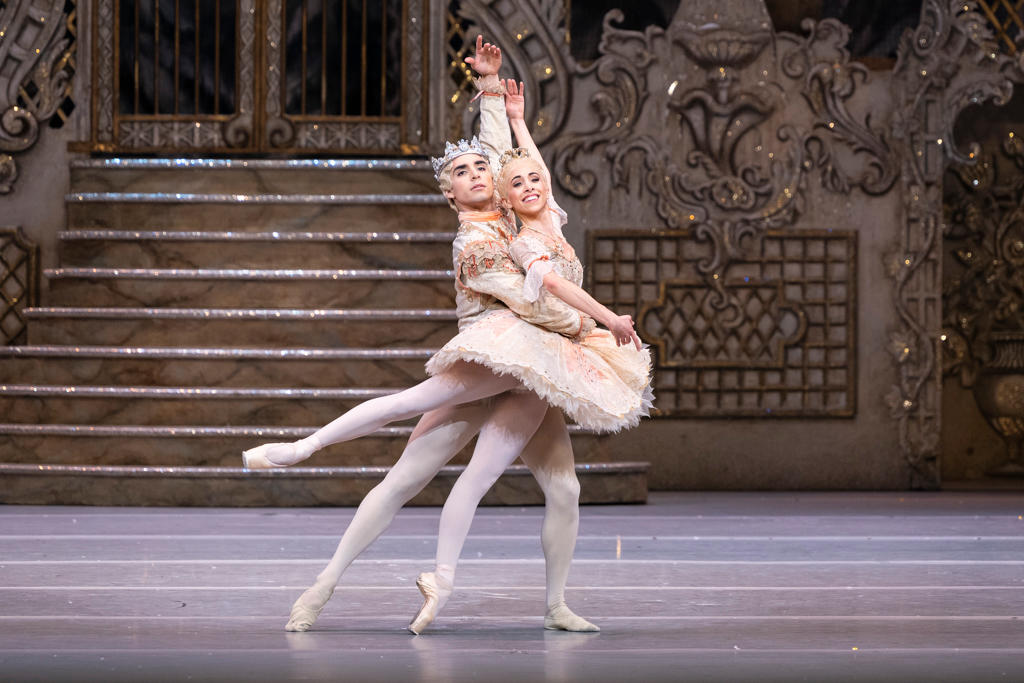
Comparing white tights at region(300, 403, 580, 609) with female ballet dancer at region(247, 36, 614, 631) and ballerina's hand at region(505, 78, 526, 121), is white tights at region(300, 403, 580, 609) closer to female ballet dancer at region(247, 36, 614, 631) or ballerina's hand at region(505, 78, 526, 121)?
female ballet dancer at region(247, 36, 614, 631)

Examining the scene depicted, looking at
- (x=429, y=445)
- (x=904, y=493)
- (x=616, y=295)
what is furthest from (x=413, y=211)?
(x=429, y=445)

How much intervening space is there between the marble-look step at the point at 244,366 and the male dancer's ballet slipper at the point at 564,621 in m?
3.57

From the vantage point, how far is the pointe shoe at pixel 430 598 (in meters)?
3.77

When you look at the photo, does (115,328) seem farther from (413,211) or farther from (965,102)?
(965,102)

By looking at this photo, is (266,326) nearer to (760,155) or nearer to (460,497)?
(760,155)

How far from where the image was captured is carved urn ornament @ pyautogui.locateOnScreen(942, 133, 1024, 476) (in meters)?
8.92

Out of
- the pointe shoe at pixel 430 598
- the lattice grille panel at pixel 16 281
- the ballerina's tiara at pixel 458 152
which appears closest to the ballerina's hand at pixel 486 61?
the ballerina's tiara at pixel 458 152

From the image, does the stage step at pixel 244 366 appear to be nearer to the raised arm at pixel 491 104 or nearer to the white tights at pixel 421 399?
the raised arm at pixel 491 104

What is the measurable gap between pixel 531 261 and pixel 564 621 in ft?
2.97

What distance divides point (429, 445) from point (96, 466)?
3.59 meters

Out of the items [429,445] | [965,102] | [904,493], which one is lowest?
[904,493]

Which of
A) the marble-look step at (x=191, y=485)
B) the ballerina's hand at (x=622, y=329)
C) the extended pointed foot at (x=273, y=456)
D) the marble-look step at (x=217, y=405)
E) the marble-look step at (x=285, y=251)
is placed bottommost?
the marble-look step at (x=191, y=485)

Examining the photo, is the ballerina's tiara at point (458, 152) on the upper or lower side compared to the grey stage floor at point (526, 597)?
upper

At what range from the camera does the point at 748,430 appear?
27.8 ft
